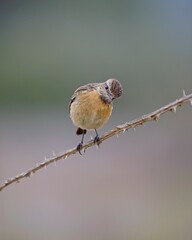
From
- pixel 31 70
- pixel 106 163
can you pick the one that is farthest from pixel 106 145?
pixel 31 70

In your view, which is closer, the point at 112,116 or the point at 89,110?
the point at 89,110

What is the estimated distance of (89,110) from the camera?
6.39ft

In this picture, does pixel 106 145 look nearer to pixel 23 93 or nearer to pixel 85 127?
pixel 23 93

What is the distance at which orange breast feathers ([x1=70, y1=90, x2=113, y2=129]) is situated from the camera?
1.90m

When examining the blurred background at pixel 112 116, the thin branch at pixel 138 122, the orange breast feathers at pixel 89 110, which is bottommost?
the thin branch at pixel 138 122

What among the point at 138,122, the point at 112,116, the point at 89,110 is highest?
the point at 112,116

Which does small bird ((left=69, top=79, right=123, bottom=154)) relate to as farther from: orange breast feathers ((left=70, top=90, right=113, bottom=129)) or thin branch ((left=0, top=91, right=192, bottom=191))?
thin branch ((left=0, top=91, right=192, bottom=191))

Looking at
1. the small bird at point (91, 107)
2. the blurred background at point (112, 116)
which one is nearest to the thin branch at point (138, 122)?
the small bird at point (91, 107)

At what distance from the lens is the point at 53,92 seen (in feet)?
26.9

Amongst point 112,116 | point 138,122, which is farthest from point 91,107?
point 112,116

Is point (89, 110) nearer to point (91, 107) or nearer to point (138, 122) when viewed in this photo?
point (91, 107)

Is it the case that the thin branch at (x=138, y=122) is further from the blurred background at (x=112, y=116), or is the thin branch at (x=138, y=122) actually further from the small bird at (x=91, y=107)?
the blurred background at (x=112, y=116)

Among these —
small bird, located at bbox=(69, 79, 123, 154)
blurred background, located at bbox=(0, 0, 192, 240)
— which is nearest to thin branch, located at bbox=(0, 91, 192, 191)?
small bird, located at bbox=(69, 79, 123, 154)

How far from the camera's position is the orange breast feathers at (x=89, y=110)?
6.23 ft
